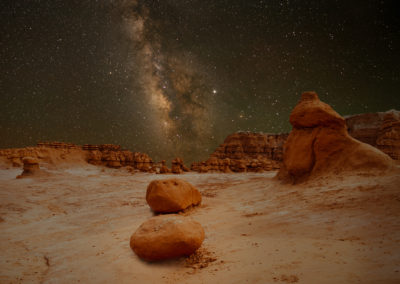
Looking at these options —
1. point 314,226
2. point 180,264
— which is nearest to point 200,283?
point 180,264

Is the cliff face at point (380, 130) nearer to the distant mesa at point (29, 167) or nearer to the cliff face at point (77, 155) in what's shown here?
the cliff face at point (77, 155)

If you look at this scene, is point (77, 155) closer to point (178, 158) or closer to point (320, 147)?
point (178, 158)

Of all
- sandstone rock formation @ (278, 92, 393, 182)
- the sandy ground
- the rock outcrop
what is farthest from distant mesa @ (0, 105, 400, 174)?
the sandy ground

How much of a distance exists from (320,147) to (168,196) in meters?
6.51

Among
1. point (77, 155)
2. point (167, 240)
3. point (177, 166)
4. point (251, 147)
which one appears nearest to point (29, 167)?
point (177, 166)

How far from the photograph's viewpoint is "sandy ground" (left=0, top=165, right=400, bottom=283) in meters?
2.39

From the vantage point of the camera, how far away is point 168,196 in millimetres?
6098

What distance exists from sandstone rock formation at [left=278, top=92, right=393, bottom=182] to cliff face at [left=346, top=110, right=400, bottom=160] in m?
18.5

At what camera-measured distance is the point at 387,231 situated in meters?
2.87

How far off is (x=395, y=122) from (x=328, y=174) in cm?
2251

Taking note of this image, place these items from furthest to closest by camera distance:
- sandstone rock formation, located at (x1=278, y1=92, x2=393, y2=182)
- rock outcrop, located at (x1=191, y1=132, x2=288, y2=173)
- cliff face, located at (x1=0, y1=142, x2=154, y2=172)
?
rock outcrop, located at (x1=191, y1=132, x2=288, y2=173) < cliff face, located at (x1=0, y1=142, x2=154, y2=172) < sandstone rock formation, located at (x1=278, y1=92, x2=393, y2=182)

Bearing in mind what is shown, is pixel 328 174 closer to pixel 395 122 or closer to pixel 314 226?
pixel 314 226

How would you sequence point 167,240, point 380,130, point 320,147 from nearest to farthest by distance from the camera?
point 167,240, point 320,147, point 380,130

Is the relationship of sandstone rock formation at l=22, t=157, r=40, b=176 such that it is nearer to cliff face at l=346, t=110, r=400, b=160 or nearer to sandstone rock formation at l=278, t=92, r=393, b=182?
sandstone rock formation at l=278, t=92, r=393, b=182
